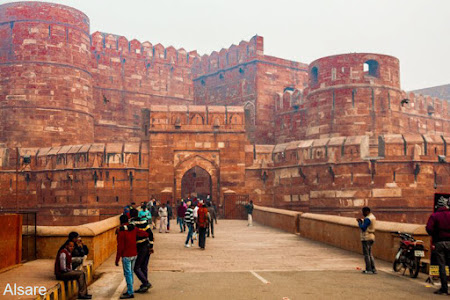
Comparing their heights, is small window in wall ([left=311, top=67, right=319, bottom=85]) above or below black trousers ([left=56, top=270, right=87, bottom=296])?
above

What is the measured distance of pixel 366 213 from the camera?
28.9 ft

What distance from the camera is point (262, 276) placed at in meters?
8.29

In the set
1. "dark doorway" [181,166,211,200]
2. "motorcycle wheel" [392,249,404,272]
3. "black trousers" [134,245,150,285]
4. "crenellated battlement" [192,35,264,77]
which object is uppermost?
"crenellated battlement" [192,35,264,77]

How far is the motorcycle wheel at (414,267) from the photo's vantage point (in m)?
8.03

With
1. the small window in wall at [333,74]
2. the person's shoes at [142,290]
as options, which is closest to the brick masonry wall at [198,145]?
the small window in wall at [333,74]

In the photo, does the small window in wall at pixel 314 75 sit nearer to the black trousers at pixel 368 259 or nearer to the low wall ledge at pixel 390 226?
the low wall ledge at pixel 390 226

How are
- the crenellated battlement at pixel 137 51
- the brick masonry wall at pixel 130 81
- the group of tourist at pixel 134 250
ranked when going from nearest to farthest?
1. the group of tourist at pixel 134 250
2. the brick masonry wall at pixel 130 81
3. the crenellated battlement at pixel 137 51

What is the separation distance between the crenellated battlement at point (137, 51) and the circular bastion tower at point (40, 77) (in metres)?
4.42

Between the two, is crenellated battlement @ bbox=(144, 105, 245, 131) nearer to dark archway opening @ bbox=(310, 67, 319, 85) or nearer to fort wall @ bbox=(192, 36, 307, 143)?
dark archway opening @ bbox=(310, 67, 319, 85)

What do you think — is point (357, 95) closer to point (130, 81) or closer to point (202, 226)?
point (202, 226)

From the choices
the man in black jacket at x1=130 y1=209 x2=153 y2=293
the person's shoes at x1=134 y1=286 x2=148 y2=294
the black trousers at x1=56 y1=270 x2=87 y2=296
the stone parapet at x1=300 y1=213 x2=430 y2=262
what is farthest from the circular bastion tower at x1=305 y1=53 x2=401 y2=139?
the black trousers at x1=56 y1=270 x2=87 y2=296

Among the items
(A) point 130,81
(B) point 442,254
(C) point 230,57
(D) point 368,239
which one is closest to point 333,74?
(C) point 230,57

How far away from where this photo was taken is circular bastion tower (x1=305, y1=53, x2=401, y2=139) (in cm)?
2552

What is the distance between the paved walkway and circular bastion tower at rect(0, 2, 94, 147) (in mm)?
17816
